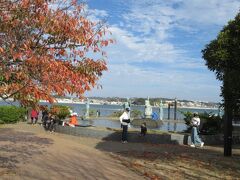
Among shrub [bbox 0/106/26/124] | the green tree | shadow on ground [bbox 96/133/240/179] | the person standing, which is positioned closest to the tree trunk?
the green tree

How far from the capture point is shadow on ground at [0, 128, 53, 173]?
11977mm

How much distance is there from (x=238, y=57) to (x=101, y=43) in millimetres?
5834

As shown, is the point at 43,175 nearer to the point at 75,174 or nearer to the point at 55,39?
the point at 75,174

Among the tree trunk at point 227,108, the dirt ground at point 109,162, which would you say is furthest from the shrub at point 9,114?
the tree trunk at point 227,108

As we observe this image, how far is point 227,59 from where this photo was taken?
46.7 ft

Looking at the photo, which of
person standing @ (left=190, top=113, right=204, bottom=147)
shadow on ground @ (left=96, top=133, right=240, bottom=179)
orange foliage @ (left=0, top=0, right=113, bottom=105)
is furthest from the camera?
person standing @ (left=190, top=113, right=204, bottom=147)

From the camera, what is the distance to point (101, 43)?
941 centimetres

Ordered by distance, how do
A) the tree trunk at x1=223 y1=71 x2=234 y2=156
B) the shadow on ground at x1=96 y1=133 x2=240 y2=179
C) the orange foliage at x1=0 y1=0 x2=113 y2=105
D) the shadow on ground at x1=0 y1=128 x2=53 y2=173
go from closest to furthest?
the orange foliage at x1=0 y1=0 x2=113 y2=105
the shadow on ground at x1=0 y1=128 x2=53 y2=173
the shadow on ground at x1=96 y1=133 x2=240 y2=179
the tree trunk at x1=223 y1=71 x2=234 y2=156

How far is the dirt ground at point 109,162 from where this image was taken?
11.1m

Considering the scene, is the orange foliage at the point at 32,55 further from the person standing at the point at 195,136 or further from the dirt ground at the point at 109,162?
the person standing at the point at 195,136

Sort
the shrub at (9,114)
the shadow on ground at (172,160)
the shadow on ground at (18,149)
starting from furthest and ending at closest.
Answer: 1. the shrub at (9,114)
2. the shadow on ground at (172,160)
3. the shadow on ground at (18,149)

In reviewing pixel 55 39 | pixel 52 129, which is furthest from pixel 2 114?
pixel 55 39

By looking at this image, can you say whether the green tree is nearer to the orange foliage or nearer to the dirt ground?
the dirt ground

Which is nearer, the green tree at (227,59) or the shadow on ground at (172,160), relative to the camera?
the shadow on ground at (172,160)
